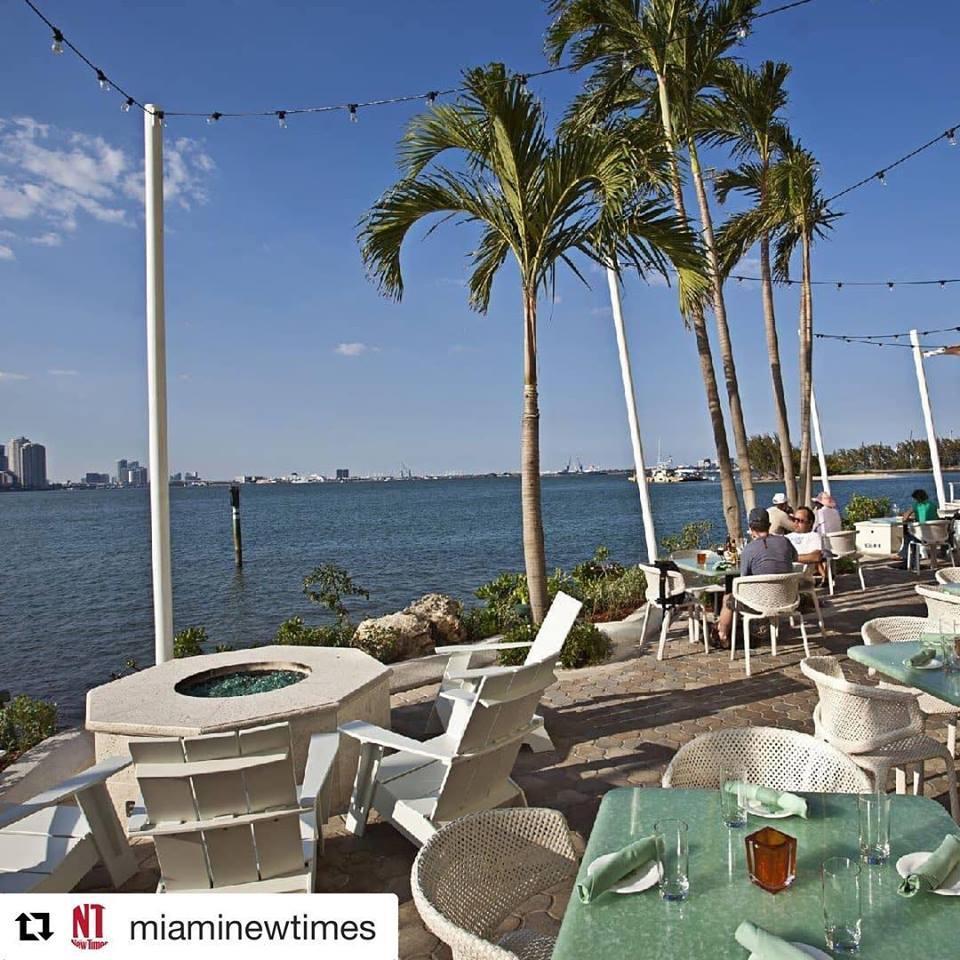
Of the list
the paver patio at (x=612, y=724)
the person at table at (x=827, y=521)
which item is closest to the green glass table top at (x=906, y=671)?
the paver patio at (x=612, y=724)

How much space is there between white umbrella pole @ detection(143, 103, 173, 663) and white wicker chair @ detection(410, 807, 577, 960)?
13.3 feet

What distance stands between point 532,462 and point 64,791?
479 centimetres

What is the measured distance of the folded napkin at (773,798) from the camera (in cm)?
217

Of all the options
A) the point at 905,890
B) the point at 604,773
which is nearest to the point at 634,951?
the point at 905,890

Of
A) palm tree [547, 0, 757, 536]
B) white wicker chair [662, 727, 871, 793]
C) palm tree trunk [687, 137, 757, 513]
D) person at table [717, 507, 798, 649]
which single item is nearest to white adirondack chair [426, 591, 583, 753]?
person at table [717, 507, 798, 649]

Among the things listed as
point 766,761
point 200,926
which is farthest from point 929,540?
point 200,926

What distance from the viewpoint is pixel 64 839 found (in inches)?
126

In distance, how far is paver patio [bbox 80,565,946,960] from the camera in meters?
3.43

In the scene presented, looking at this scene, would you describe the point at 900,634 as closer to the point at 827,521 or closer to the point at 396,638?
the point at 396,638

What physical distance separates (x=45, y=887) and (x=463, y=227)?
6265 millimetres

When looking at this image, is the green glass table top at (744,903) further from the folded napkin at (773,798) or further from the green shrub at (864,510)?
the green shrub at (864,510)

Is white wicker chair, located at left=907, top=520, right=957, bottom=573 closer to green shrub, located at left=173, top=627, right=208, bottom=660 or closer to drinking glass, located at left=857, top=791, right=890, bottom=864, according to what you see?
green shrub, located at left=173, top=627, right=208, bottom=660

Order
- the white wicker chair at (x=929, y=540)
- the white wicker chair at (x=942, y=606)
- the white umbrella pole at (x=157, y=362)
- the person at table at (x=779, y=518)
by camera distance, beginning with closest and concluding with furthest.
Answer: the white wicker chair at (x=942, y=606)
the white umbrella pole at (x=157, y=362)
the person at table at (x=779, y=518)
the white wicker chair at (x=929, y=540)

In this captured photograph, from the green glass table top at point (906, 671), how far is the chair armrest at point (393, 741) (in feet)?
7.15
